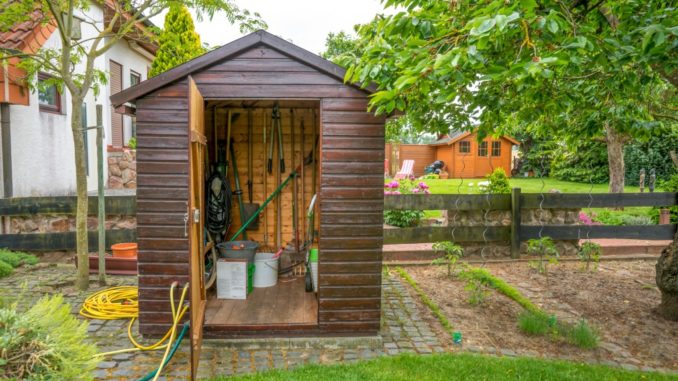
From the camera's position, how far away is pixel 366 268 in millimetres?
3803

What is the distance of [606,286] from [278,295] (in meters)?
3.60

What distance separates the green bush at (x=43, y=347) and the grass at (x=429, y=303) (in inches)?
Result: 116

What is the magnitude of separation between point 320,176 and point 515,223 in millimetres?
3694

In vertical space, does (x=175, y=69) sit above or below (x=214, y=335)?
above

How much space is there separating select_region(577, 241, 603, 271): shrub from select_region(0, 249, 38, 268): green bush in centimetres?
676

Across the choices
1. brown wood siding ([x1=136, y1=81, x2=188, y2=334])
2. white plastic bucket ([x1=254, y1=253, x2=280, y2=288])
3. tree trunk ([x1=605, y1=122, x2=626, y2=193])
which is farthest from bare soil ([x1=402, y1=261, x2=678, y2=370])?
tree trunk ([x1=605, y1=122, x2=626, y2=193])

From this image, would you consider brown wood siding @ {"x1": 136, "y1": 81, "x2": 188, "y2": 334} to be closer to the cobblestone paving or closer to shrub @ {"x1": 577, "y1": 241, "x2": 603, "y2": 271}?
the cobblestone paving

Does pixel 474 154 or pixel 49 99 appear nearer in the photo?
pixel 49 99

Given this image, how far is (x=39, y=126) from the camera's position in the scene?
7277 millimetres

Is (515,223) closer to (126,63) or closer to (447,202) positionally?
(447,202)

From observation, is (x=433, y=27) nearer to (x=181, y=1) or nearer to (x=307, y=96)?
(x=307, y=96)

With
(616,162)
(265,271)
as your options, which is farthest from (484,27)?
(616,162)

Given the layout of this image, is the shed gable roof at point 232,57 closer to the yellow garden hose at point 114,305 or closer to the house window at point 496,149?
the yellow garden hose at point 114,305

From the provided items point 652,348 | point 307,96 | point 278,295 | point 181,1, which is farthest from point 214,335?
point 181,1
